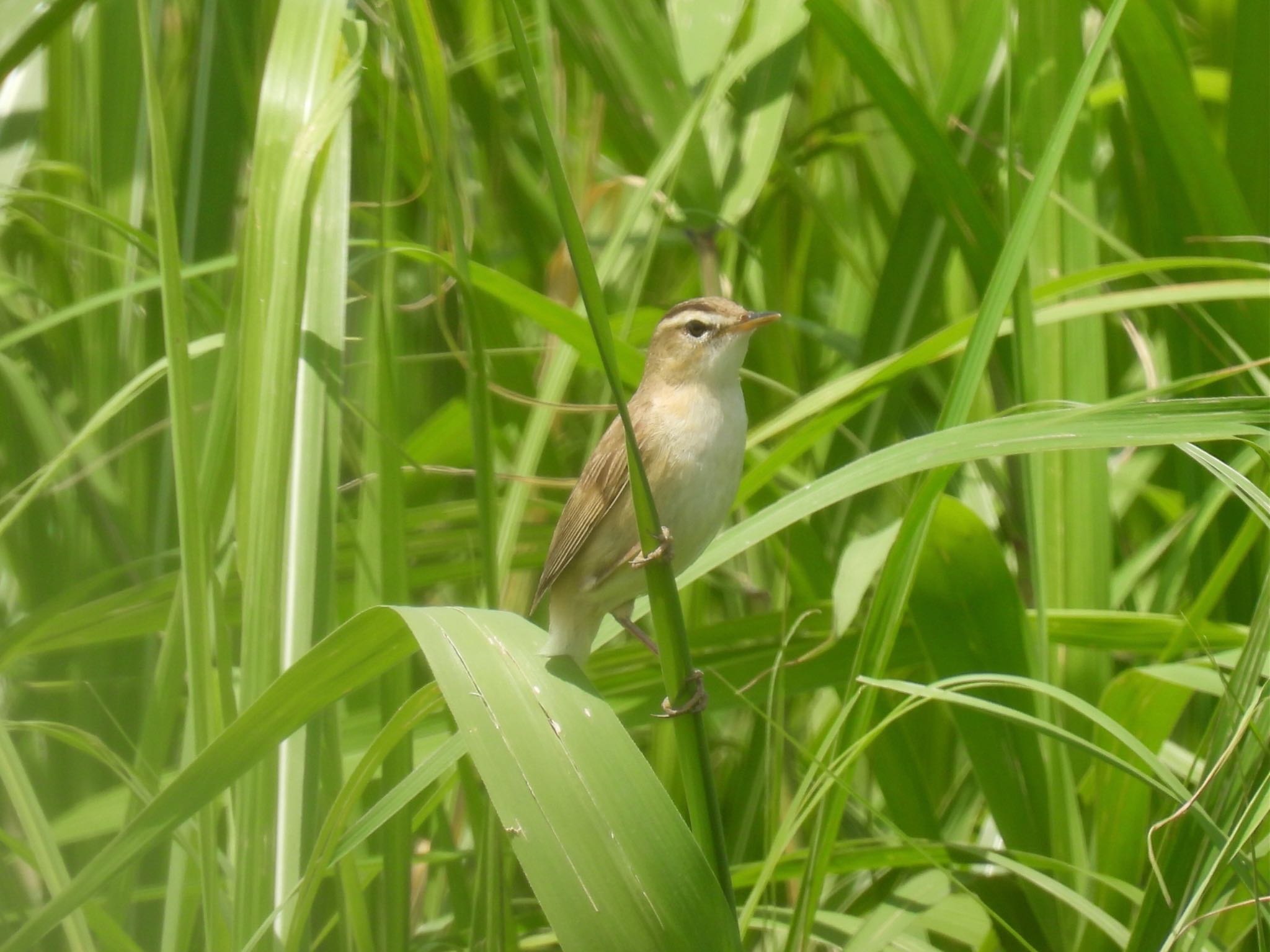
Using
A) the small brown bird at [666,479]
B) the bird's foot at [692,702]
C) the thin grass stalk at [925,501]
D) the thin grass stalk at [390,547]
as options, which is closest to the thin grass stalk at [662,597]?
the bird's foot at [692,702]

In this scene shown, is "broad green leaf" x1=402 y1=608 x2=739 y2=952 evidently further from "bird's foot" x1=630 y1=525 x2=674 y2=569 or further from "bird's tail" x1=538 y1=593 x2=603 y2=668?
"bird's tail" x1=538 y1=593 x2=603 y2=668

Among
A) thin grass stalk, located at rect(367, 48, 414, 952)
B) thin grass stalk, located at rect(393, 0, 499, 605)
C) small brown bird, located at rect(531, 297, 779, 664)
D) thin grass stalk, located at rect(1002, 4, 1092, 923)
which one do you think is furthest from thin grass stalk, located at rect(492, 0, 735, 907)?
thin grass stalk, located at rect(1002, 4, 1092, 923)

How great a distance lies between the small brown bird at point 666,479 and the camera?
2039 millimetres

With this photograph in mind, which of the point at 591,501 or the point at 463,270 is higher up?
the point at 463,270

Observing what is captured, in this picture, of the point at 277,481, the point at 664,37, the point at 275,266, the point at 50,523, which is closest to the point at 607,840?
the point at 277,481

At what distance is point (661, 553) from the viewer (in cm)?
147

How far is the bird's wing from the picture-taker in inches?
85.4

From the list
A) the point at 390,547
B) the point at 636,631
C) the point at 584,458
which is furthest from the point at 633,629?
the point at 584,458

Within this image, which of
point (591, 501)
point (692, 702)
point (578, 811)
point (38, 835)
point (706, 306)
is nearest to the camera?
point (578, 811)

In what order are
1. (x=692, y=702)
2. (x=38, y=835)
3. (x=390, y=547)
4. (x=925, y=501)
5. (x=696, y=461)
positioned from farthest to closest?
(x=696, y=461), (x=390, y=547), (x=925, y=501), (x=38, y=835), (x=692, y=702)

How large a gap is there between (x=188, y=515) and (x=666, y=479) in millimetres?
882

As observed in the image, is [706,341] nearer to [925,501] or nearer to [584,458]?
[925,501]

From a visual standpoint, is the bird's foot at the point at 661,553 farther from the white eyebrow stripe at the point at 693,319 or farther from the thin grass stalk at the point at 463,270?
the white eyebrow stripe at the point at 693,319

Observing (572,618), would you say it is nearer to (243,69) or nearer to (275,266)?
(275,266)
